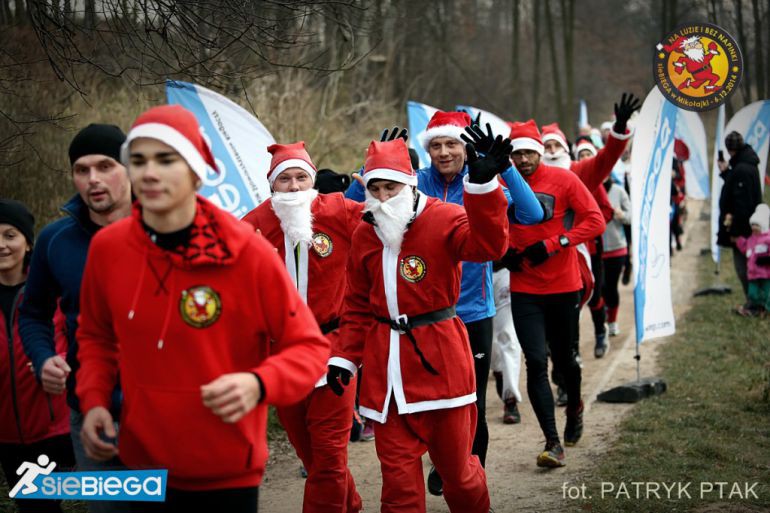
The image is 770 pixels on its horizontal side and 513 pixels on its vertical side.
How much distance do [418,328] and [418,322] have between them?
0.10 feet

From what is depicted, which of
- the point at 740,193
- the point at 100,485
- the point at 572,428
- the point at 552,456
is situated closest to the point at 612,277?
the point at 740,193

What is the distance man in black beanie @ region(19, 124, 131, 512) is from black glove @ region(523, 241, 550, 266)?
3563 mm

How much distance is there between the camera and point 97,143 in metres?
3.76

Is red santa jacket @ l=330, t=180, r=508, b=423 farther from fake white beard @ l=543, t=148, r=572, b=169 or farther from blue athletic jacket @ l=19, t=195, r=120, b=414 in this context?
fake white beard @ l=543, t=148, r=572, b=169

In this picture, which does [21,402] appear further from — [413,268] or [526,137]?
[526,137]

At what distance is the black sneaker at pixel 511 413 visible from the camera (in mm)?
8109

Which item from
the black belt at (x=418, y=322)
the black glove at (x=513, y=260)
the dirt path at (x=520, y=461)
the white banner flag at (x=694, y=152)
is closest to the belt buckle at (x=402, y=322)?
the black belt at (x=418, y=322)

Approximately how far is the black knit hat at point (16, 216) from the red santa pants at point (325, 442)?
5.31ft

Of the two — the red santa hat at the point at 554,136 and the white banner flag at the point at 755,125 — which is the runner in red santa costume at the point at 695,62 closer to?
the red santa hat at the point at 554,136

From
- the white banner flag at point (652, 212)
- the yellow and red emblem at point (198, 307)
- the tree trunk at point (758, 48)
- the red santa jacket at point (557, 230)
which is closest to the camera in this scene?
the yellow and red emblem at point (198, 307)

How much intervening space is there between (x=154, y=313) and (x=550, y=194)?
15.1ft

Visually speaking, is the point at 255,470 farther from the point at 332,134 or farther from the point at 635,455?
the point at 332,134

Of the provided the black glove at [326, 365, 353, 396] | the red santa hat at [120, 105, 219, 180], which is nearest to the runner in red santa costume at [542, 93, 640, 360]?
the black glove at [326, 365, 353, 396]

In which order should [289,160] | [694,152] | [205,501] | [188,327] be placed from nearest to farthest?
1. [188,327]
2. [205,501]
3. [289,160]
4. [694,152]
